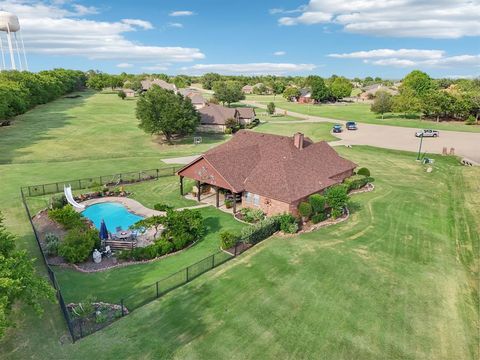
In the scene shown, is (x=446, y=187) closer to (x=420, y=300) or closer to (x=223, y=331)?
(x=420, y=300)

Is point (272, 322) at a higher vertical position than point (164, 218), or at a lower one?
lower

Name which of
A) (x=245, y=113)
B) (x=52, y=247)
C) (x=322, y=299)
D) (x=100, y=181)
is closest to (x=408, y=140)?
(x=245, y=113)

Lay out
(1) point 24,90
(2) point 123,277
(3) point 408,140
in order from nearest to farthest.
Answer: (2) point 123,277
(3) point 408,140
(1) point 24,90

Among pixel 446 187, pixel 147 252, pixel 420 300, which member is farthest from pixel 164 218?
pixel 446 187

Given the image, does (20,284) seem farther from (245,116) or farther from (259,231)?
(245,116)

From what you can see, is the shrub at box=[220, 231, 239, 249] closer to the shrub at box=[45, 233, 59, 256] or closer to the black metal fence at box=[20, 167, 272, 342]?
the black metal fence at box=[20, 167, 272, 342]

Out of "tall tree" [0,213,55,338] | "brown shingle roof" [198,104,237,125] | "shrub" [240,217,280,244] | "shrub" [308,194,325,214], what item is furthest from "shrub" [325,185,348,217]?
"brown shingle roof" [198,104,237,125]
